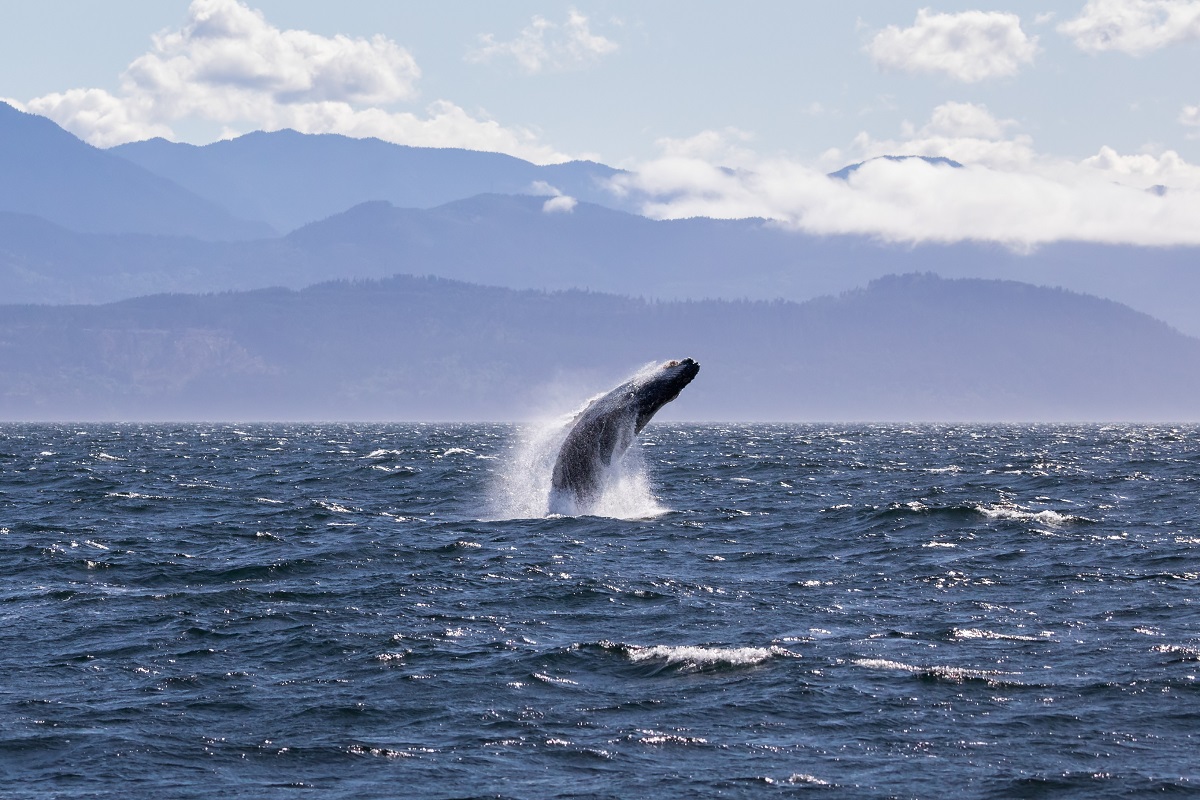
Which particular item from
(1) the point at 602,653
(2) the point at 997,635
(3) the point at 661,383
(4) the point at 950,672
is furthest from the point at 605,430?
(4) the point at 950,672

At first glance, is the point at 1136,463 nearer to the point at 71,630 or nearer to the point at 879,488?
the point at 879,488

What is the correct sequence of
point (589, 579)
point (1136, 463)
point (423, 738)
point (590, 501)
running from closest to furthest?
1. point (423, 738)
2. point (589, 579)
3. point (590, 501)
4. point (1136, 463)

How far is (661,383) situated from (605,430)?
2262mm

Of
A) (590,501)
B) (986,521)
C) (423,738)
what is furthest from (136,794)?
(986,521)

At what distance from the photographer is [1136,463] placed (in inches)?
2623

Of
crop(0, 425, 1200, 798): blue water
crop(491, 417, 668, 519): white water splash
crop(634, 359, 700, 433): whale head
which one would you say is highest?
crop(634, 359, 700, 433): whale head

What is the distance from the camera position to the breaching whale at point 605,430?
2895 cm

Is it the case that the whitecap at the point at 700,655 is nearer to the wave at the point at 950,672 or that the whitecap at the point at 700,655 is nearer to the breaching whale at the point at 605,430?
the wave at the point at 950,672

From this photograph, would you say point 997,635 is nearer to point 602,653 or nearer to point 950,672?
point 950,672

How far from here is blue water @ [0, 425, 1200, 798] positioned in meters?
14.9

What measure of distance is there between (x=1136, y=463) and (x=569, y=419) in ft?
140

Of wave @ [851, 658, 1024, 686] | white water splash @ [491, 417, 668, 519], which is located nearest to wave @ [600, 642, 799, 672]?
wave @ [851, 658, 1024, 686]

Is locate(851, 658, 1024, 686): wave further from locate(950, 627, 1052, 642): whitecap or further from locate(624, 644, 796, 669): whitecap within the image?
locate(950, 627, 1052, 642): whitecap

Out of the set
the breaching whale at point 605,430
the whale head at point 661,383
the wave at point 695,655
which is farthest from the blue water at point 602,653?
the whale head at point 661,383
